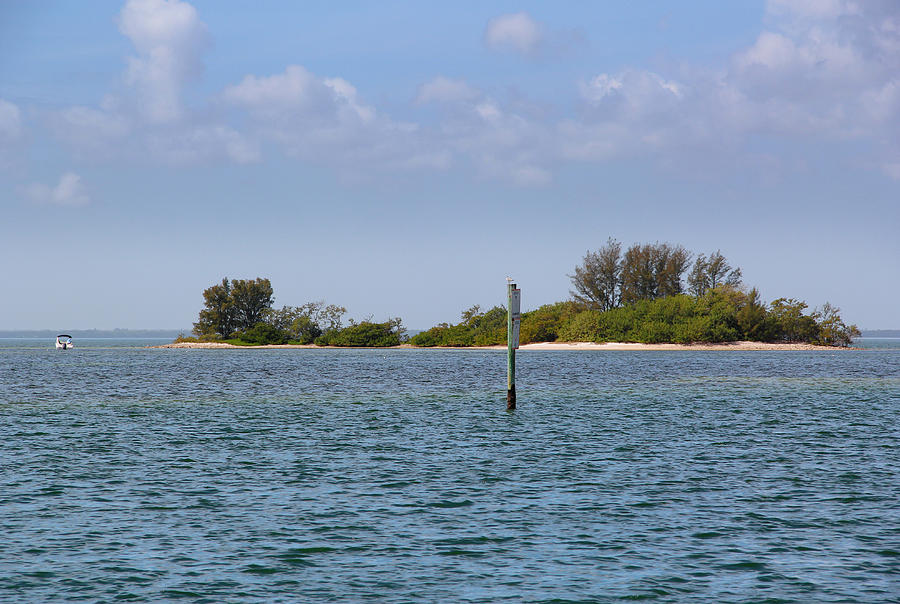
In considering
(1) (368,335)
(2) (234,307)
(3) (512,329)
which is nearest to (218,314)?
(2) (234,307)

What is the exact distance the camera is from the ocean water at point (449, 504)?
1234cm

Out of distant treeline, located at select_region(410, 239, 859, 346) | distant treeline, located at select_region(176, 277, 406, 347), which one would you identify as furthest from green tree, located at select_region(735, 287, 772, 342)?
distant treeline, located at select_region(176, 277, 406, 347)

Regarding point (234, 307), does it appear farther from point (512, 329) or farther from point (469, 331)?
point (512, 329)

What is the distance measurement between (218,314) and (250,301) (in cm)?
540

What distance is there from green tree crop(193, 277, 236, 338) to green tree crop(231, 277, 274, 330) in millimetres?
798

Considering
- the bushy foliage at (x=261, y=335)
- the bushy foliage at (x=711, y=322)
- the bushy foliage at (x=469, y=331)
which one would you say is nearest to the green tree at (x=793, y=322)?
the bushy foliage at (x=711, y=322)

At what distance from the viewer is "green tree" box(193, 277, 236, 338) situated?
137875 mm

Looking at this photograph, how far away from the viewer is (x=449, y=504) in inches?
683

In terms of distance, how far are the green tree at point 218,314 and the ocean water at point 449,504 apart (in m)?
102

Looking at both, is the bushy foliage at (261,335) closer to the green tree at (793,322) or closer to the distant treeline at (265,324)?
the distant treeline at (265,324)

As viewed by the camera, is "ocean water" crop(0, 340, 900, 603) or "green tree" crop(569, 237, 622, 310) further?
"green tree" crop(569, 237, 622, 310)

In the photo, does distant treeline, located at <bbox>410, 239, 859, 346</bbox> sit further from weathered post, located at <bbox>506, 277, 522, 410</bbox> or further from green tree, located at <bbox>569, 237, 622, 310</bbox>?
weathered post, located at <bbox>506, 277, 522, 410</bbox>

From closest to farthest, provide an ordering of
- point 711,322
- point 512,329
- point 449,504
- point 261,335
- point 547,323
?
point 449,504 < point 512,329 < point 711,322 < point 547,323 < point 261,335

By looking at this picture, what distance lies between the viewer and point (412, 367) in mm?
77688
